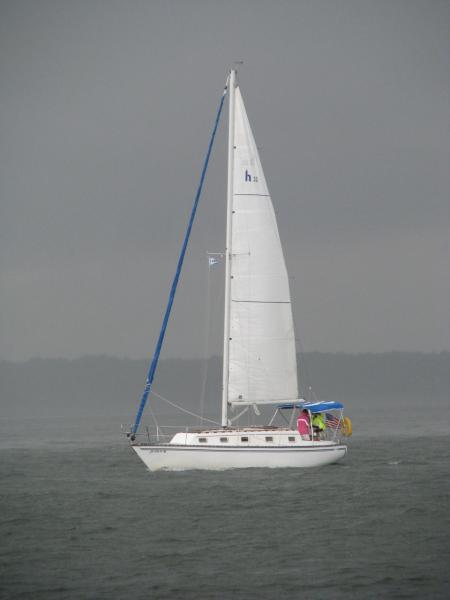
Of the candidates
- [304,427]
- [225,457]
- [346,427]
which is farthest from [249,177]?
[225,457]

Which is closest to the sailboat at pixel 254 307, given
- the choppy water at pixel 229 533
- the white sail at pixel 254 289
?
the white sail at pixel 254 289

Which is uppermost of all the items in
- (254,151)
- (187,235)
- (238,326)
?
(254,151)

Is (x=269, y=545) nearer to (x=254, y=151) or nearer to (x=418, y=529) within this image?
(x=418, y=529)

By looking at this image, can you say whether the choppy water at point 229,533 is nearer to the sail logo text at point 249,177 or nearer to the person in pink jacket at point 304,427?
the person in pink jacket at point 304,427

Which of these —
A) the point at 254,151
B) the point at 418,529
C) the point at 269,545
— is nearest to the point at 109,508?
the point at 269,545

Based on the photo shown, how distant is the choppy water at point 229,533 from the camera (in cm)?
2370

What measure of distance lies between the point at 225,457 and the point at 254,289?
7598 mm

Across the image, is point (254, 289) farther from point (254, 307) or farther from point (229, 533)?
point (229, 533)

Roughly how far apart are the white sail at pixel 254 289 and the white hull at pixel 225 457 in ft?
10.0

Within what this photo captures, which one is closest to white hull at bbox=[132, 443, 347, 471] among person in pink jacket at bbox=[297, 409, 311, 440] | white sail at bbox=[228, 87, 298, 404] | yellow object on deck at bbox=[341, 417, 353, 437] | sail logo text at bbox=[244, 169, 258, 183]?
person in pink jacket at bbox=[297, 409, 311, 440]

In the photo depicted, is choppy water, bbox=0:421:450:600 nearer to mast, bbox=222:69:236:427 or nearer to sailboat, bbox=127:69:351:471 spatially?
sailboat, bbox=127:69:351:471

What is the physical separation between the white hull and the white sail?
3063 millimetres

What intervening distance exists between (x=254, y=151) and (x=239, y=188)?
5.95 ft

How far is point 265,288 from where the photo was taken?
44375mm
